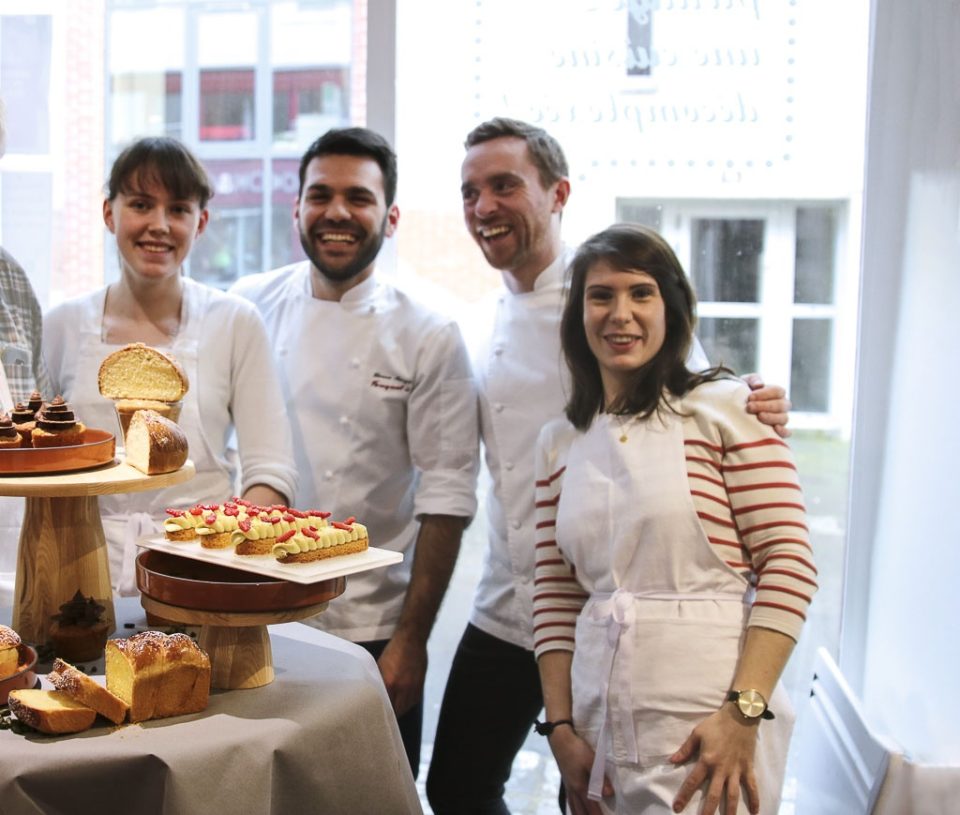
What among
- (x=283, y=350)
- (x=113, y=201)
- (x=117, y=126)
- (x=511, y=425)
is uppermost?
(x=117, y=126)

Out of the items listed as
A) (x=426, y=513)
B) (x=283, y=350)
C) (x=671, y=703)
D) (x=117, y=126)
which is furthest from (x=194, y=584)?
(x=117, y=126)

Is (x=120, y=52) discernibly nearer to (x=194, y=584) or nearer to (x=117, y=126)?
(x=117, y=126)

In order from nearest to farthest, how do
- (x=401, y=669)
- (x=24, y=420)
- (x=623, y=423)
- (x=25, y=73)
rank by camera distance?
1. (x=24, y=420)
2. (x=623, y=423)
3. (x=401, y=669)
4. (x=25, y=73)

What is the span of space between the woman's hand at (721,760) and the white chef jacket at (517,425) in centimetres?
76

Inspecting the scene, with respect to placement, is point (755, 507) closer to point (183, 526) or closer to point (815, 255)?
point (183, 526)

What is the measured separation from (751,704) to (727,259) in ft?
5.46

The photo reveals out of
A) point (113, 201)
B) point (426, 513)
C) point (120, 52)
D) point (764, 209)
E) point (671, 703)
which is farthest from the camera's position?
point (120, 52)

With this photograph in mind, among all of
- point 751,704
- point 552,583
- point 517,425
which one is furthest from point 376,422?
point 751,704

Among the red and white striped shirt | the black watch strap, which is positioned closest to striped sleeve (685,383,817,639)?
the red and white striped shirt

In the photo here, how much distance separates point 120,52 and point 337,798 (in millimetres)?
2754

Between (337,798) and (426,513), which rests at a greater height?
(426,513)

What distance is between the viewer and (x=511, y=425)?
255 cm

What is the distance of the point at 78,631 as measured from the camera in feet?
5.35

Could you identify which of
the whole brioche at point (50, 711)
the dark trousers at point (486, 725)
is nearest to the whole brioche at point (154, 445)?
the whole brioche at point (50, 711)
